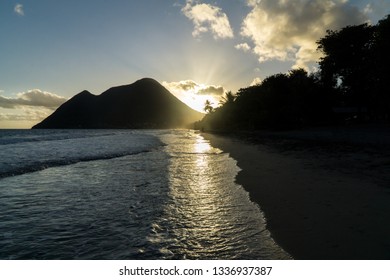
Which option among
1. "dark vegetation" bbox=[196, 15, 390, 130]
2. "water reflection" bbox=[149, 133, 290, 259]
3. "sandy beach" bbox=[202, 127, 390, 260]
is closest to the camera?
"sandy beach" bbox=[202, 127, 390, 260]

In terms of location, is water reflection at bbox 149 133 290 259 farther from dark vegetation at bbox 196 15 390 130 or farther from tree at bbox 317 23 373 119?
tree at bbox 317 23 373 119

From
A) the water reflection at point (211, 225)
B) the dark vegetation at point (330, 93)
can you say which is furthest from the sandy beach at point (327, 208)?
the dark vegetation at point (330, 93)

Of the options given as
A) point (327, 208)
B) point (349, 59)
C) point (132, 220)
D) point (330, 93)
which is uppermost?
point (349, 59)

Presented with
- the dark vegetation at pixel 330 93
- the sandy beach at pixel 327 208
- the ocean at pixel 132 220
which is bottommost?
the ocean at pixel 132 220

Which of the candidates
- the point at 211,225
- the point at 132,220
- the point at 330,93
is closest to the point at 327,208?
the point at 211,225

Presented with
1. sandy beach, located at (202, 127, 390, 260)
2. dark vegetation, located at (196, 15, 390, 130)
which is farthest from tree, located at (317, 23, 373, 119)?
sandy beach, located at (202, 127, 390, 260)

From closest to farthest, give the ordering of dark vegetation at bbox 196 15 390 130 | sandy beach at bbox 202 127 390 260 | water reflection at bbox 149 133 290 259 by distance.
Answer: sandy beach at bbox 202 127 390 260
water reflection at bbox 149 133 290 259
dark vegetation at bbox 196 15 390 130

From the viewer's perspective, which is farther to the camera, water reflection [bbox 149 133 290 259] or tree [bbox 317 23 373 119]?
tree [bbox 317 23 373 119]

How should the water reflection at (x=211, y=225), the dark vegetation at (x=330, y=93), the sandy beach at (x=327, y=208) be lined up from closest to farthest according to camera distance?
the sandy beach at (x=327, y=208) → the water reflection at (x=211, y=225) → the dark vegetation at (x=330, y=93)

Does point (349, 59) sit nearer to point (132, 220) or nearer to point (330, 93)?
point (330, 93)

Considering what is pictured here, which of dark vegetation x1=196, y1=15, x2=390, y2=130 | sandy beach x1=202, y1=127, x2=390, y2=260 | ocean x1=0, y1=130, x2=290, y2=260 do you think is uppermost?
dark vegetation x1=196, y1=15, x2=390, y2=130

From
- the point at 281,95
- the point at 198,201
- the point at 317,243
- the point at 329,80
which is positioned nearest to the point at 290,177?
the point at 198,201

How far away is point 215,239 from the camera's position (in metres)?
4.78

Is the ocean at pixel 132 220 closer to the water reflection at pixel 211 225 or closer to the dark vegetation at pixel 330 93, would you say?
the water reflection at pixel 211 225
